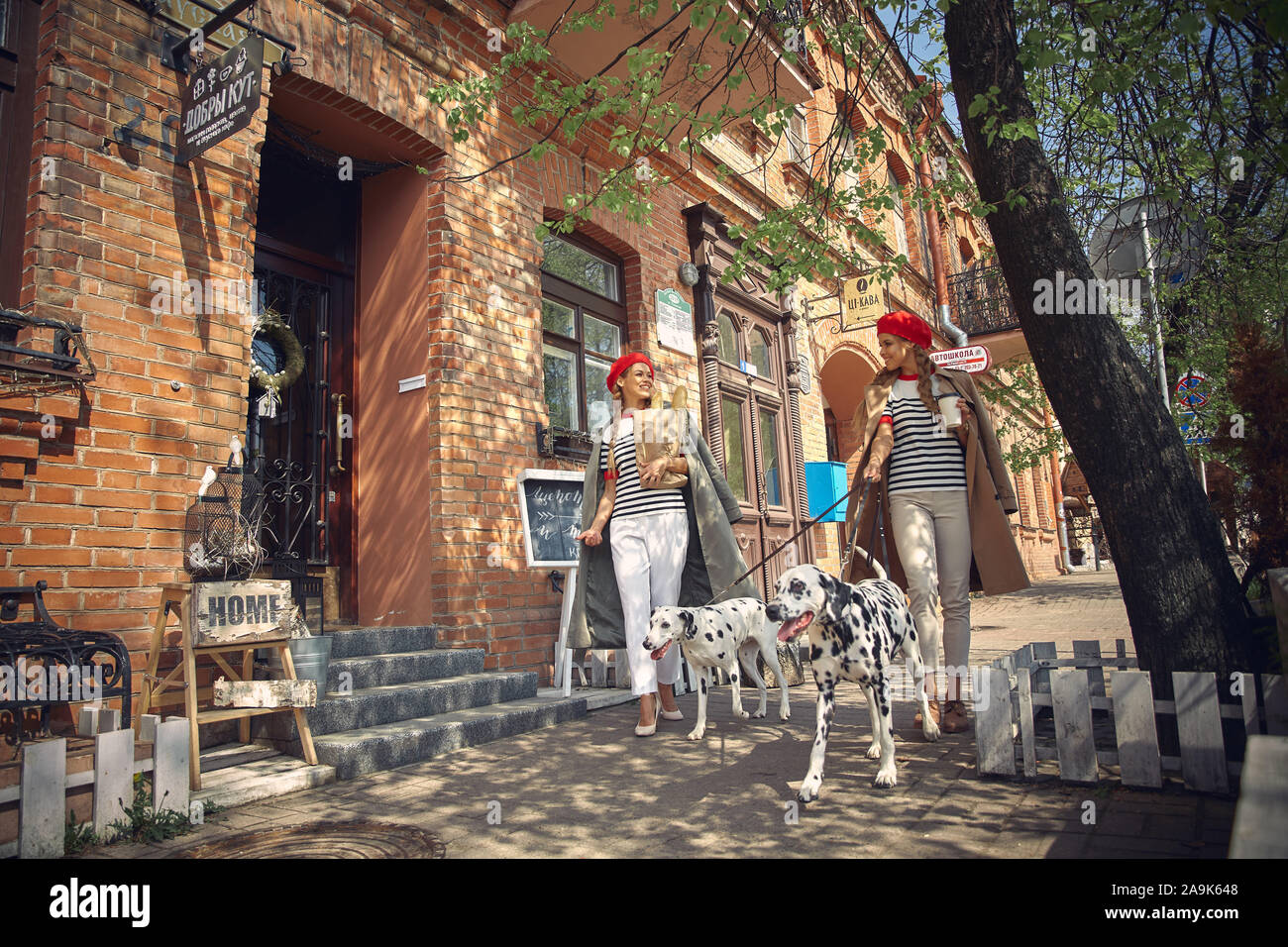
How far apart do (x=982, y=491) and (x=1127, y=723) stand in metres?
1.42

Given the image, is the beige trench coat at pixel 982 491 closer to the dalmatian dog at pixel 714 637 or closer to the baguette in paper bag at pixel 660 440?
the dalmatian dog at pixel 714 637

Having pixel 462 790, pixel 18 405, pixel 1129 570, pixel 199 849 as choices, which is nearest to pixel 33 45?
pixel 18 405

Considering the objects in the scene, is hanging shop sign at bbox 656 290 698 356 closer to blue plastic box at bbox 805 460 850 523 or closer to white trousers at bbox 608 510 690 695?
blue plastic box at bbox 805 460 850 523

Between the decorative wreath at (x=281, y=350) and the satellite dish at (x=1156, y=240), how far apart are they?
5.21 metres

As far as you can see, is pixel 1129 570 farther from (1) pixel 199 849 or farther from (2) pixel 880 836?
(1) pixel 199 849

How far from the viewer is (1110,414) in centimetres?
382

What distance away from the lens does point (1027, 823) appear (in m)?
2.88

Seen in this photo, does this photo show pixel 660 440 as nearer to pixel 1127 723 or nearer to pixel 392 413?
pixel 392 413

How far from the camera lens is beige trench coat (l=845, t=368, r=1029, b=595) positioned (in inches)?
171

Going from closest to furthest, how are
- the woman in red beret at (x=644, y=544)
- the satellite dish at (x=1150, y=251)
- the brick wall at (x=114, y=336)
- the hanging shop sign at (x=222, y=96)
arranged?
the brick wall at (x=114, y=336) < the hanging shop sign at (x=222, y=96) < the woman in red beret at (x=644, y=544) < the satellite dish at (x=1150, y=251)

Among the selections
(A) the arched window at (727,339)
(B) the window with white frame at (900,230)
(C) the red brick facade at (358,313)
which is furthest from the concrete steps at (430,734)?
(B) the window with white frame at (900,230)

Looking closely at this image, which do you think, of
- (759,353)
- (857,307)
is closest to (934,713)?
(759,353)

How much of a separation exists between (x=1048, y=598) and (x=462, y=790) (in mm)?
13980

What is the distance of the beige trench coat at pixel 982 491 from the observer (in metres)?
4.34
